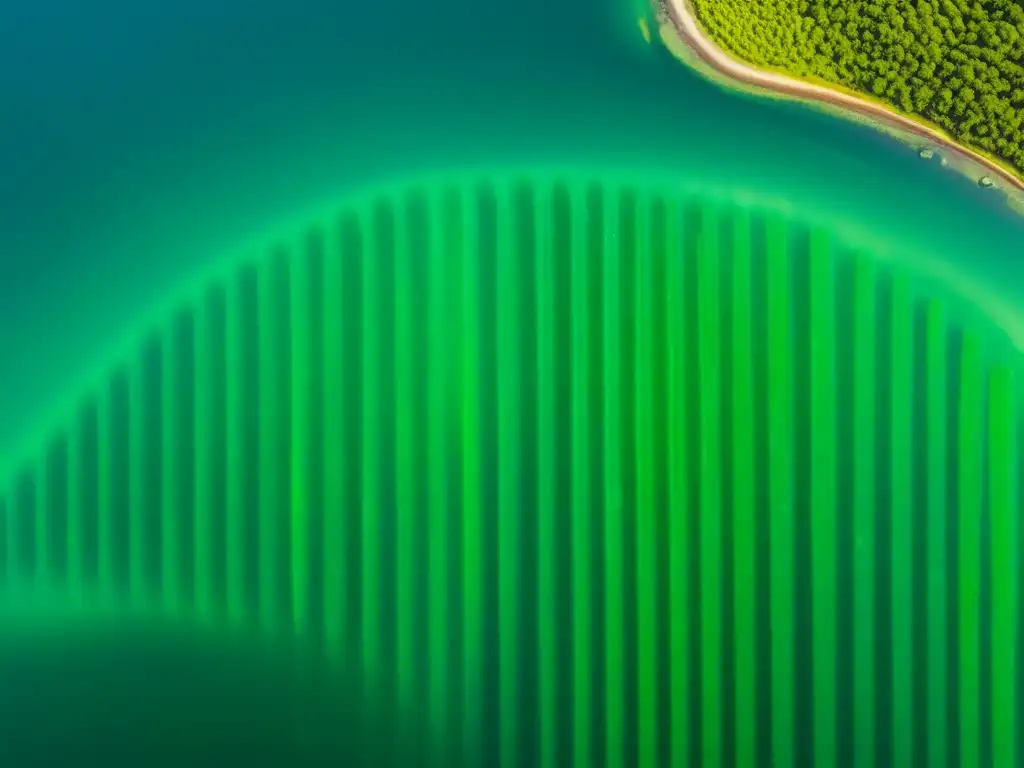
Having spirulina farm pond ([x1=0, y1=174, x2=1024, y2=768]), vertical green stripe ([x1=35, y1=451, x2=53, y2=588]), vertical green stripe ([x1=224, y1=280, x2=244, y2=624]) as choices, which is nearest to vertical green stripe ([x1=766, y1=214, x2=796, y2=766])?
spirulina farm pond ([x1=0, y1=174, x2=1024, y2=768])

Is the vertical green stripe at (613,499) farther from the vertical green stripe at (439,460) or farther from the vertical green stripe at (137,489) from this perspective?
the vertical green stripe at (137,489)

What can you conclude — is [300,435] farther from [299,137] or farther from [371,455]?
[299,137]

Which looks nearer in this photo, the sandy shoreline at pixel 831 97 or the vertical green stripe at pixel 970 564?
the vertical green stripe at pixel 970 564

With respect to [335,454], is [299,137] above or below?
above

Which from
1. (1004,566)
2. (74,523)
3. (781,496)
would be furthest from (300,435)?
(1004,566)

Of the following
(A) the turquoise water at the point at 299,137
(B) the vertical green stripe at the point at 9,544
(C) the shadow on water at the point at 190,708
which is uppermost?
(A) the turquoise water at the point at 299,137

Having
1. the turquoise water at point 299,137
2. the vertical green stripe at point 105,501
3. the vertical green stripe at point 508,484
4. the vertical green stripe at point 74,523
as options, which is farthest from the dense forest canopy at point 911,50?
the vertical green stripe at point 74,523

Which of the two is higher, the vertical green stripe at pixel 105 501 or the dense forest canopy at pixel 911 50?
the dense forest canopy at pixel 911 50
